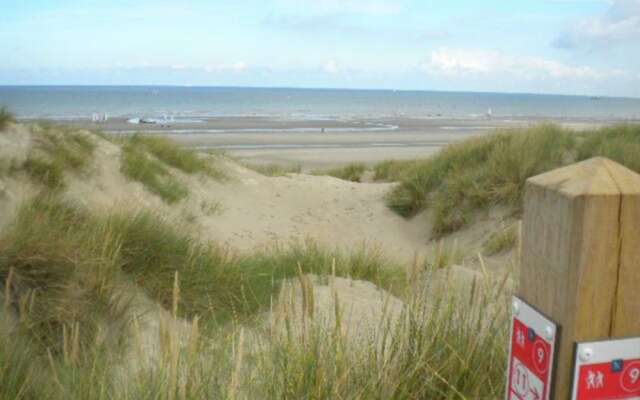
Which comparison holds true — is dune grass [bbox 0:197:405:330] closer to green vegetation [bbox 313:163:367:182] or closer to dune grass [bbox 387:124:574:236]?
dune grass [bbox 387:124:574:236]

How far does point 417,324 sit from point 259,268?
2.79 m

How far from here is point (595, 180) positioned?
133 centimetres

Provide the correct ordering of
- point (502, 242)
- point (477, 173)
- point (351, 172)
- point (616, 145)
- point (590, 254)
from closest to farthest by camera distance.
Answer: point (590, 254) < point (502, 242) < point (616, 145) < point (477, 173) < point (351, 172)

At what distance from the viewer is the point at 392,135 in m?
30.6

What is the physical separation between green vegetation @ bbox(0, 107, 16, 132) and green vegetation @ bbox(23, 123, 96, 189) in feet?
0.85

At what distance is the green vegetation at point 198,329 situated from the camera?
7.70ft

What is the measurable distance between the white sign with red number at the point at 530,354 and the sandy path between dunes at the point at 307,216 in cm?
645

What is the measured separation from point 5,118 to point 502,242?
5.88 metres

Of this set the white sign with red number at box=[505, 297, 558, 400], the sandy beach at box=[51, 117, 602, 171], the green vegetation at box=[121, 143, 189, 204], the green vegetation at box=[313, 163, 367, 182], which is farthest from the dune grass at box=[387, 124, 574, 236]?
the sandy beach at box=[51, 117, 602, 171]

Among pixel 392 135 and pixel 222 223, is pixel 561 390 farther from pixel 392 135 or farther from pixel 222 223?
pixel 392 135

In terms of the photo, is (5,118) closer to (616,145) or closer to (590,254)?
(590,254)

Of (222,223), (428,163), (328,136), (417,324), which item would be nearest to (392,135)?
(328,136)

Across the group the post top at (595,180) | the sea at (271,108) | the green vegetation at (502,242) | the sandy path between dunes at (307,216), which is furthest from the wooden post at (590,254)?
the sea at (271,108)

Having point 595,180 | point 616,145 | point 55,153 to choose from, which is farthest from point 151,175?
point 595,180
